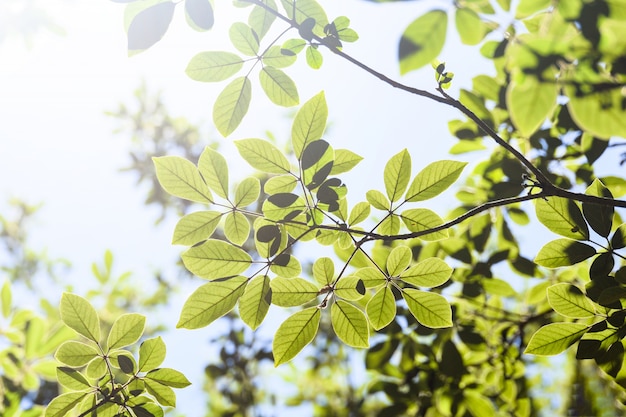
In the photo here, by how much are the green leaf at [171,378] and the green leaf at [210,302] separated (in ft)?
0.56

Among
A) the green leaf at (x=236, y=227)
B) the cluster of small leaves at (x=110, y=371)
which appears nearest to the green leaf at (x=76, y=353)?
the cluster of small leaves at (x=110, y=371)

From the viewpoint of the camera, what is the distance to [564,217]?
101cm

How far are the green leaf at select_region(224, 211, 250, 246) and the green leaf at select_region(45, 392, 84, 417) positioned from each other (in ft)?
1.56

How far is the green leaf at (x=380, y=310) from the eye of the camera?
3.17ft

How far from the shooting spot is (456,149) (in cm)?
166

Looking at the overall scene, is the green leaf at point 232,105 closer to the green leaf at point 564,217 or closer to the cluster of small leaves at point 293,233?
the cluster of small leaves at point 293,233

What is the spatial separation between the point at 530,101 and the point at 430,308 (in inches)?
21.9

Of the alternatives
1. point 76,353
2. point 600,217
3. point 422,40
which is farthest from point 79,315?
point 600,217

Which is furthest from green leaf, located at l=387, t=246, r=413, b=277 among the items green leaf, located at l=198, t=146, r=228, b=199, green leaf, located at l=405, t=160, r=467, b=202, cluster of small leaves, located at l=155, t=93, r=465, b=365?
green leaf, located at l=198, t=146, r=228, b=199

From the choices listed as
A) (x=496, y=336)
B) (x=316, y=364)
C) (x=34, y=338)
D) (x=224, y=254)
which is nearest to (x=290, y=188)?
(x=224, y=254)

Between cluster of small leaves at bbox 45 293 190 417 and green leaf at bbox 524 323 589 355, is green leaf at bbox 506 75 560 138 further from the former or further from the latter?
cluster of small leaves at bbox 45 293 190 417

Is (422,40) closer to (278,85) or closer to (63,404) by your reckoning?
(278,85)

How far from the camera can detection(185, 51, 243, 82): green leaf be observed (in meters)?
0.93

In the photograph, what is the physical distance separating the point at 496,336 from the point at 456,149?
77 cm
